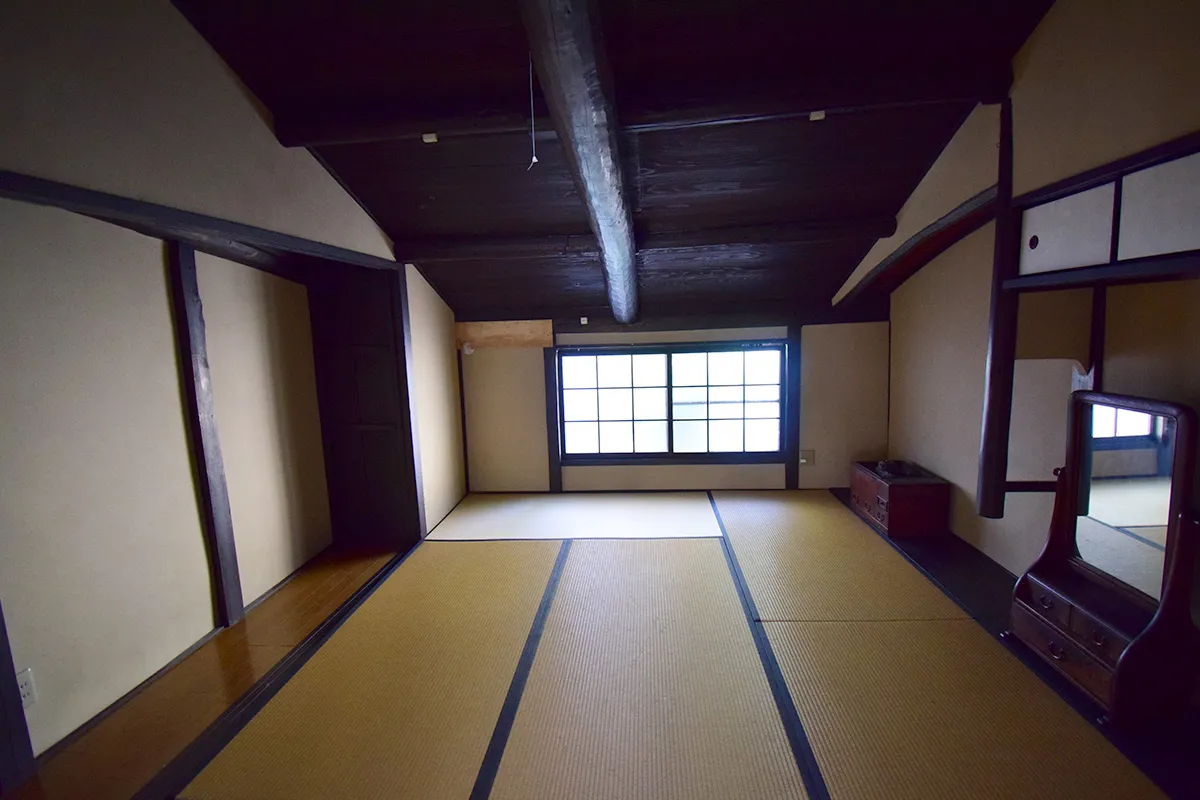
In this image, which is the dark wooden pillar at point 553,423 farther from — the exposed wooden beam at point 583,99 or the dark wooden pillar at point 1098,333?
the dark wooden pillar at point 1098,333

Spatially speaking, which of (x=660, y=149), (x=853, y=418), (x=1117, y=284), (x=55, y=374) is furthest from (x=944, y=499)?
(x=55, y=374)

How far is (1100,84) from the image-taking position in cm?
179

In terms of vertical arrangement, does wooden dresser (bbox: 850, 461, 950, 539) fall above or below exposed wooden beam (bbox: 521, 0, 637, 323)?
below

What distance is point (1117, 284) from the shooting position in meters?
2.18

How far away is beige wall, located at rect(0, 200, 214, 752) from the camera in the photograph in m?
1.80

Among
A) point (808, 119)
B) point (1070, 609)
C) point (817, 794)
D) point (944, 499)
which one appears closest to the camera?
point (817, 794)

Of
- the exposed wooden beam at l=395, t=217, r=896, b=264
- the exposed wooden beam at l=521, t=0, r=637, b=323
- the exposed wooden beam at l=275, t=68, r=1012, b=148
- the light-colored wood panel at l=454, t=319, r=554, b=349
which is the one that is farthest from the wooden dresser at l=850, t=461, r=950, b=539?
the light-colored wood panel at l=454, t=319, r=554, b=349

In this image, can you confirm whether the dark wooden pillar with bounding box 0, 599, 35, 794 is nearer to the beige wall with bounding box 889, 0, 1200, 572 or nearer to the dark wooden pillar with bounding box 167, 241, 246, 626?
the dark wooden pillar with bounding box 167, 241, 246, 626

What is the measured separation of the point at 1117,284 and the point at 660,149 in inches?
90.1

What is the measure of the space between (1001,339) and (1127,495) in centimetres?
81

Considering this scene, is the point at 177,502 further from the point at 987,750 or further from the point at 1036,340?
the point at 1036,340

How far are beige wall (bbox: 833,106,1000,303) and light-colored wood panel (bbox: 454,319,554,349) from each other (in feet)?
9.98

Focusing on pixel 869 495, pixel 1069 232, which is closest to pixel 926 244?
pixel 1069 232

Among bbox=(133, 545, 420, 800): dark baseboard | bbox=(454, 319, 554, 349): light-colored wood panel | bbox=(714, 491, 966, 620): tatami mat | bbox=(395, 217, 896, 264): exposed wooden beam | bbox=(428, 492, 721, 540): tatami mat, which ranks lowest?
bbox=(133, 545, 420, 800): dark baseboard
